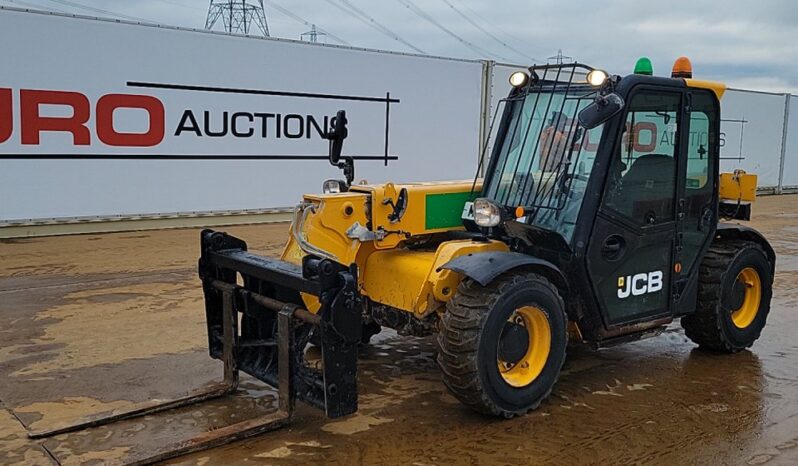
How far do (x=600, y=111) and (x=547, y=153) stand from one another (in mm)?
545

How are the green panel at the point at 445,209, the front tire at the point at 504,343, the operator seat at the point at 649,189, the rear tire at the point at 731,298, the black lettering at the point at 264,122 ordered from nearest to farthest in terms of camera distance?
the front tire at the point at 504,343 < the operator seat at the point at 649,189 < the green panel at the point at 445,209 < the rear tire at the point at 731,298 < the black lettering at the point at 264,122

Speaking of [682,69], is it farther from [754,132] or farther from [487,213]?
[754,132]

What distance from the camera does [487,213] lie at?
14.5 ft

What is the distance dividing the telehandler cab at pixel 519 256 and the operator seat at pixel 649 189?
0.01 meters

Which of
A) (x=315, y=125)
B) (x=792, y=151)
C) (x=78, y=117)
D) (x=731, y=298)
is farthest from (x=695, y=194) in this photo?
(x=792, y=151)

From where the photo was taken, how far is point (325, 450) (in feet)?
12.4

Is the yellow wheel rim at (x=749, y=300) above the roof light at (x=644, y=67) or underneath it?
underneath

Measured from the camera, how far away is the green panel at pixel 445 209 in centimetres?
492

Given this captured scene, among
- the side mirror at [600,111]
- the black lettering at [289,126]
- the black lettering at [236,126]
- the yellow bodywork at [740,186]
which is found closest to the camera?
the side mirror at [600,111]

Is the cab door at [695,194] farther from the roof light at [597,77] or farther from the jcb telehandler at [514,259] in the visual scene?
the roof light at [597,77]

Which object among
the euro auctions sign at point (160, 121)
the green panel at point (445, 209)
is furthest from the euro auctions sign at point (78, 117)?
the green panel at point (445, 209)

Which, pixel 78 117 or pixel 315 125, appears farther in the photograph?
pixel 315 125

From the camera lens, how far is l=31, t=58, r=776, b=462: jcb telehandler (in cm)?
398

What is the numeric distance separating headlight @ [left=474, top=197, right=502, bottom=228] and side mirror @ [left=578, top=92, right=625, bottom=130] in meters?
0.67
